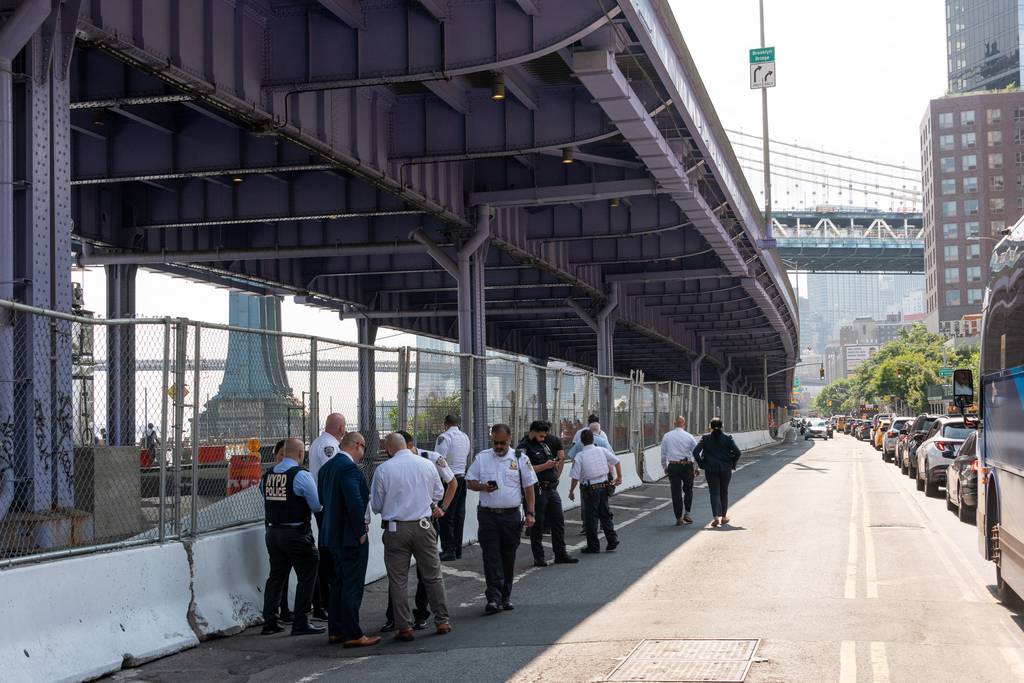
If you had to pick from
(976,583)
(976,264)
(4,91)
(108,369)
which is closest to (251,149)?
(4,91)

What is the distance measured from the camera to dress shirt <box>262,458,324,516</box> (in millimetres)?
10461

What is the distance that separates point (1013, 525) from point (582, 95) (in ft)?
43.2

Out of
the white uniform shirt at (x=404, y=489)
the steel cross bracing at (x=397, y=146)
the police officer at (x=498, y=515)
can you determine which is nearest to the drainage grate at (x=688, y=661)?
the white uniform shirt at (x=404, y=489)

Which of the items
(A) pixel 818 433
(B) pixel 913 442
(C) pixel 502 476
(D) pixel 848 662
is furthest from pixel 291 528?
(A) pixel 818 433

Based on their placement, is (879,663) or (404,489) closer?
(879,663)

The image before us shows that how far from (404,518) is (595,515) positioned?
6408 millimetres

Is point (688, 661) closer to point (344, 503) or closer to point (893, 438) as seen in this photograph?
point (344, 503)

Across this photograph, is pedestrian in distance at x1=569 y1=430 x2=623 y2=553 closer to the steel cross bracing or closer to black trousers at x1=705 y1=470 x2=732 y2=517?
black trousers at x1=705 y1=470 x2=732 y2=517

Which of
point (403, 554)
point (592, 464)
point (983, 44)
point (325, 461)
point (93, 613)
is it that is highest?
point (983, 44)

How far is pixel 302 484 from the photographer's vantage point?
34.4ft

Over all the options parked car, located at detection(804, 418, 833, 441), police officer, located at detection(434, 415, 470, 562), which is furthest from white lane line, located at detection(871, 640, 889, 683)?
parked car, located at detection(804, 418, 833, 441)

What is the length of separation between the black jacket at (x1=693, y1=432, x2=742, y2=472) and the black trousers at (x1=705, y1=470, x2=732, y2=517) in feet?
0.29

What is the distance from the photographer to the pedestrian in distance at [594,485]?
1599 centimetres

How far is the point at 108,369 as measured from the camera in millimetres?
9914
